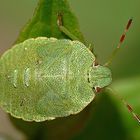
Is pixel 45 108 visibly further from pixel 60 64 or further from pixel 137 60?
pixel 137 60

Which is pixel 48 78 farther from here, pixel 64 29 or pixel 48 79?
pixel 64 29

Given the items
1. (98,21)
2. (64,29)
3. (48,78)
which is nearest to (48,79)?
(48,78)

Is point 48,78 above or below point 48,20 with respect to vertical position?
below

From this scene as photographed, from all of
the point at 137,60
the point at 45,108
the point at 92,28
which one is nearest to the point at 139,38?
the point at 137,60

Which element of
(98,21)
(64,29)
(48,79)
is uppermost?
(64,29)

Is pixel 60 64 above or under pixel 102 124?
above

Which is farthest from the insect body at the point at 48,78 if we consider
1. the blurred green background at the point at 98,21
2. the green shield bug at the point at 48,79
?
the blurred green background at the point at 98,21

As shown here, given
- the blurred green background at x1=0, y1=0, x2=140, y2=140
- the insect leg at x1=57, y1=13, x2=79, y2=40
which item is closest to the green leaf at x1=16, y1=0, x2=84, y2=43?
the insect leg at x1=57, y1=13, x2=79, y2=40
